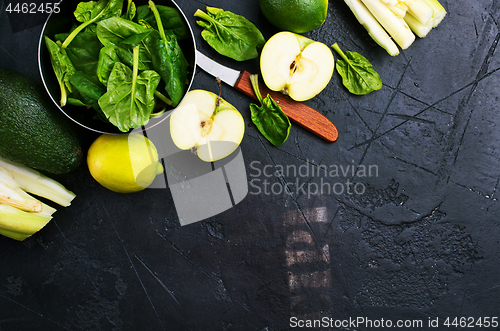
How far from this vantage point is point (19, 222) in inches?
42.9

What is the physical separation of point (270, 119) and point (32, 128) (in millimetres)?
802

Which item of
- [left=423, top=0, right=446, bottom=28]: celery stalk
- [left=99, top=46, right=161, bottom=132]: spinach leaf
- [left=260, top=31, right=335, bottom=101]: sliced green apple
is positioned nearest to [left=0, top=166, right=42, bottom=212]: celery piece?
[left=99, top=46, right=161, bottom=132]: spinach leaf

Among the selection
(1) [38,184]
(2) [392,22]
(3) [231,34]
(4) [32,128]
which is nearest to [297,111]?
(3) [231,34]

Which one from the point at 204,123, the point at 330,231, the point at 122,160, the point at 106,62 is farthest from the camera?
the point at 330,231

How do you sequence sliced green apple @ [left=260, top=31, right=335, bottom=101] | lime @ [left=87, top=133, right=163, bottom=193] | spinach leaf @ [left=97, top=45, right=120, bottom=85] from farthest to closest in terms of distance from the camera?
sliced green apple @ [left=260, top=31, right=335, bottom=101] → lime @ [left=87, top=133, right=163, bottom=193] → spinach leaf @ [left=97, top=45, right=120, bottom=85]

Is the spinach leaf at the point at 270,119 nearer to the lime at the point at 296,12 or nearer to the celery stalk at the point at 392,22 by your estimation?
the lime at the point at 296,12

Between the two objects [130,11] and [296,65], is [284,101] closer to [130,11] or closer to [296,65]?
[296,65]

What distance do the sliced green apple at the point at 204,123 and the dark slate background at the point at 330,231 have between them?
0.33 ft

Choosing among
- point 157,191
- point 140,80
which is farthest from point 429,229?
point 140,80

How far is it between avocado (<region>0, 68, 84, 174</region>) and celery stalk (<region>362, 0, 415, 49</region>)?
123 cm

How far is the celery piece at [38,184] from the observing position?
1.12 meters

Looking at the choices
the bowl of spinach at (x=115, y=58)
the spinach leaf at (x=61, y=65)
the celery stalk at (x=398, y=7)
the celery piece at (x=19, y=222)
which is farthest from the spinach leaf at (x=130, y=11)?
the celery stalk at (x=398, y=7)

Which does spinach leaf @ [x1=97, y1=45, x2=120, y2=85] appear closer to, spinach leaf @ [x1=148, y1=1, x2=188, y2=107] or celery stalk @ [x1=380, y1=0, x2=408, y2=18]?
spinach leaf @ [x1=148, y1=1, x2=188, y2=107]

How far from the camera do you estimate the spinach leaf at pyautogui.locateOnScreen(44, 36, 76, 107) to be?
0.93 m
